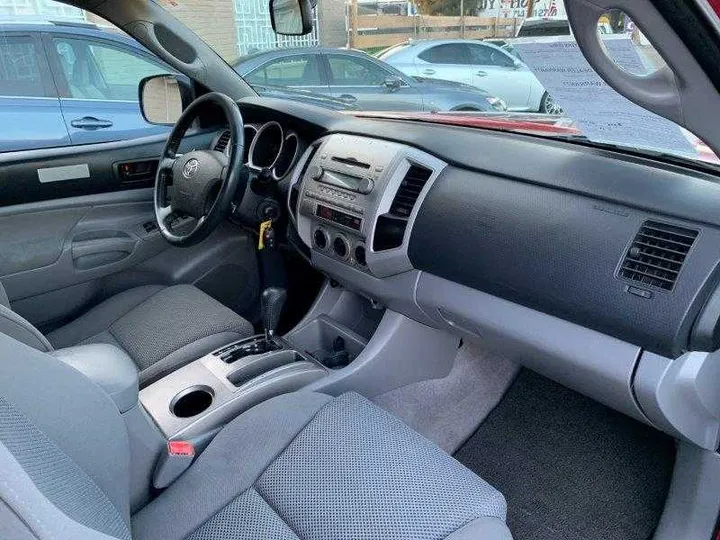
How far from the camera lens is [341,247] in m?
1.88

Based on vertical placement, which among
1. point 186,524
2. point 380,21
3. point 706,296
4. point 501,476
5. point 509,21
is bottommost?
point 501,476

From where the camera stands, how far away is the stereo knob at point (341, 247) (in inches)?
73.0

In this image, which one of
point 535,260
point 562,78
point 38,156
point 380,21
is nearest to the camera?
point 562,78

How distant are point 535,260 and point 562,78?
0.38 metres

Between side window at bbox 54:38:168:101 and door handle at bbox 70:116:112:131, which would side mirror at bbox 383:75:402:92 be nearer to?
side window at bbox 54:38:168:101

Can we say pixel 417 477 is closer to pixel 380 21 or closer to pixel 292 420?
pixel 292 420

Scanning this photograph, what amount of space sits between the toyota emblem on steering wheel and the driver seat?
38cm

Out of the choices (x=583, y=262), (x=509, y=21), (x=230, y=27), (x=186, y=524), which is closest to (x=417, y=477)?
(x=186, y=524)

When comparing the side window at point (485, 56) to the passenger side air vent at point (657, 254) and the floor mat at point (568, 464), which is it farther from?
the passenger side air vent at point (657, 254)

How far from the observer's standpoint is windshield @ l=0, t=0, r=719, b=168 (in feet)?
3.95

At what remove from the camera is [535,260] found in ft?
4.56

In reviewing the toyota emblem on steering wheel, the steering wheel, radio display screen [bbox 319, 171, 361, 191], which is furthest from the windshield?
the toyota emblem on steering wheel

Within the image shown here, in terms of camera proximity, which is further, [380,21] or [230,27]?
[230,27]

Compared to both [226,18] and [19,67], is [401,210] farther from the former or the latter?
[226,18]
